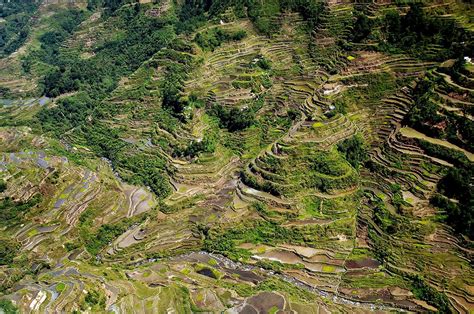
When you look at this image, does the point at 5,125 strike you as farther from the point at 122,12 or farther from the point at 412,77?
the point at 412,77

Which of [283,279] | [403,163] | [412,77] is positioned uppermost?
[412,77]

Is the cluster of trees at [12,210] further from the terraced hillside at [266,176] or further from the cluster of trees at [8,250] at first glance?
the cluster of trees at [8,250]

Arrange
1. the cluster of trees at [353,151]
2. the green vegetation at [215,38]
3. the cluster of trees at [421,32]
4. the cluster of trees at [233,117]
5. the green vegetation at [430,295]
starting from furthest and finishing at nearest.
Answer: the green vegetation at [215,38] < the cluster of trees at [233,117] < the cluster of trees at [421,32] < the cluster of trees at [353,151] < the green vegetation at [430,295]

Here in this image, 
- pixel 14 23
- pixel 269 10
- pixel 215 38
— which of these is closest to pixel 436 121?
pixel 269 10

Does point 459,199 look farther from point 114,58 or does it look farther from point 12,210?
point 114,58

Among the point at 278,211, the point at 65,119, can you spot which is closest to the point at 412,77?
the point at 278,211

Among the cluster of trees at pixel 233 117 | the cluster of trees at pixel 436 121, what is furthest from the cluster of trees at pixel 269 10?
the cluster of trees at pixel 436 121
